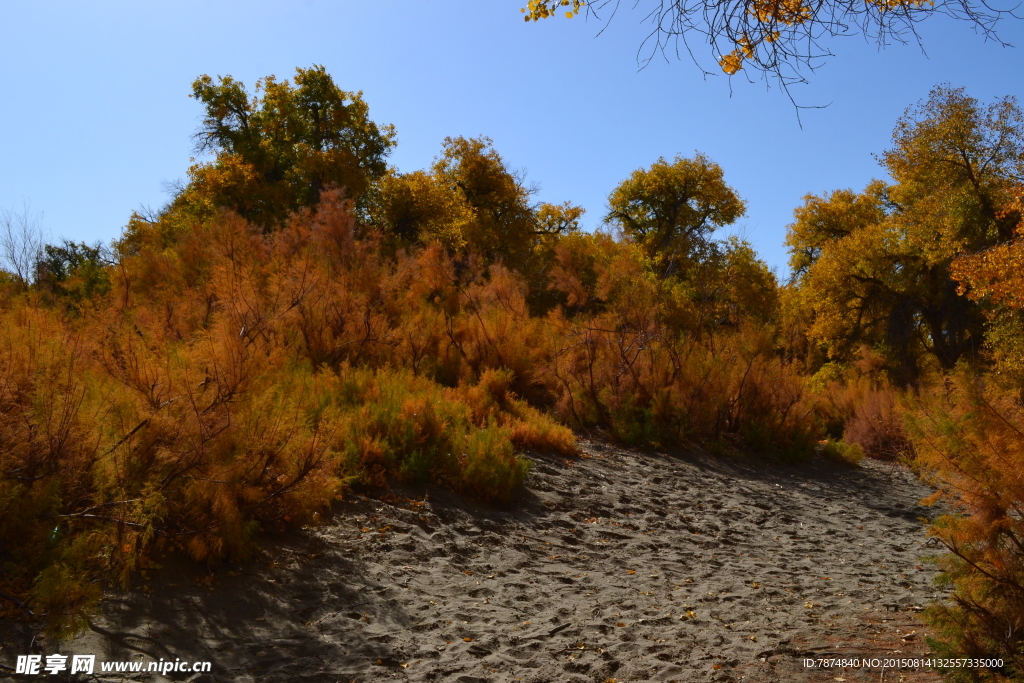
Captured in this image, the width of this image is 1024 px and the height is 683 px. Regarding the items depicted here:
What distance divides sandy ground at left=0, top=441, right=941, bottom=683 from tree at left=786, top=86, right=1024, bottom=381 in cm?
1313

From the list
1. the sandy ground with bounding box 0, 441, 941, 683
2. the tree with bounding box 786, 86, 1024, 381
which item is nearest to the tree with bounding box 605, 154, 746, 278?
the tree with bounding box 786, 86, 1024, 381

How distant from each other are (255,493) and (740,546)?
488 centimetres

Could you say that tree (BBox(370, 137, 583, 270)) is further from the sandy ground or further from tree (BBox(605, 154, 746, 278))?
the sandy ground

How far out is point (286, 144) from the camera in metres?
26.8

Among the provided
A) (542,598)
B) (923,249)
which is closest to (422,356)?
(542,598)

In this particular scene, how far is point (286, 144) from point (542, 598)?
25.1 meters

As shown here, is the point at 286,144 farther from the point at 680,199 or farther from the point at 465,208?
the point at 680,199

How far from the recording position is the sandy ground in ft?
13.1

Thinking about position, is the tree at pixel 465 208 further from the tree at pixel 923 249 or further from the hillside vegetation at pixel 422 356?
the tree at pixel 923 249

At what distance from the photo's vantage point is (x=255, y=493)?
505 cm

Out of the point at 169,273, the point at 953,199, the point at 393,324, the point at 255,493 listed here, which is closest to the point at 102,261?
the point at 169,273

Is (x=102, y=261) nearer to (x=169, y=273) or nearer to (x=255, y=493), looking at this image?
(x=169, y=273)

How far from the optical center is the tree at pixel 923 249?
18125 millimetres

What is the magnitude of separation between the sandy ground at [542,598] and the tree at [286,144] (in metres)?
18.8
